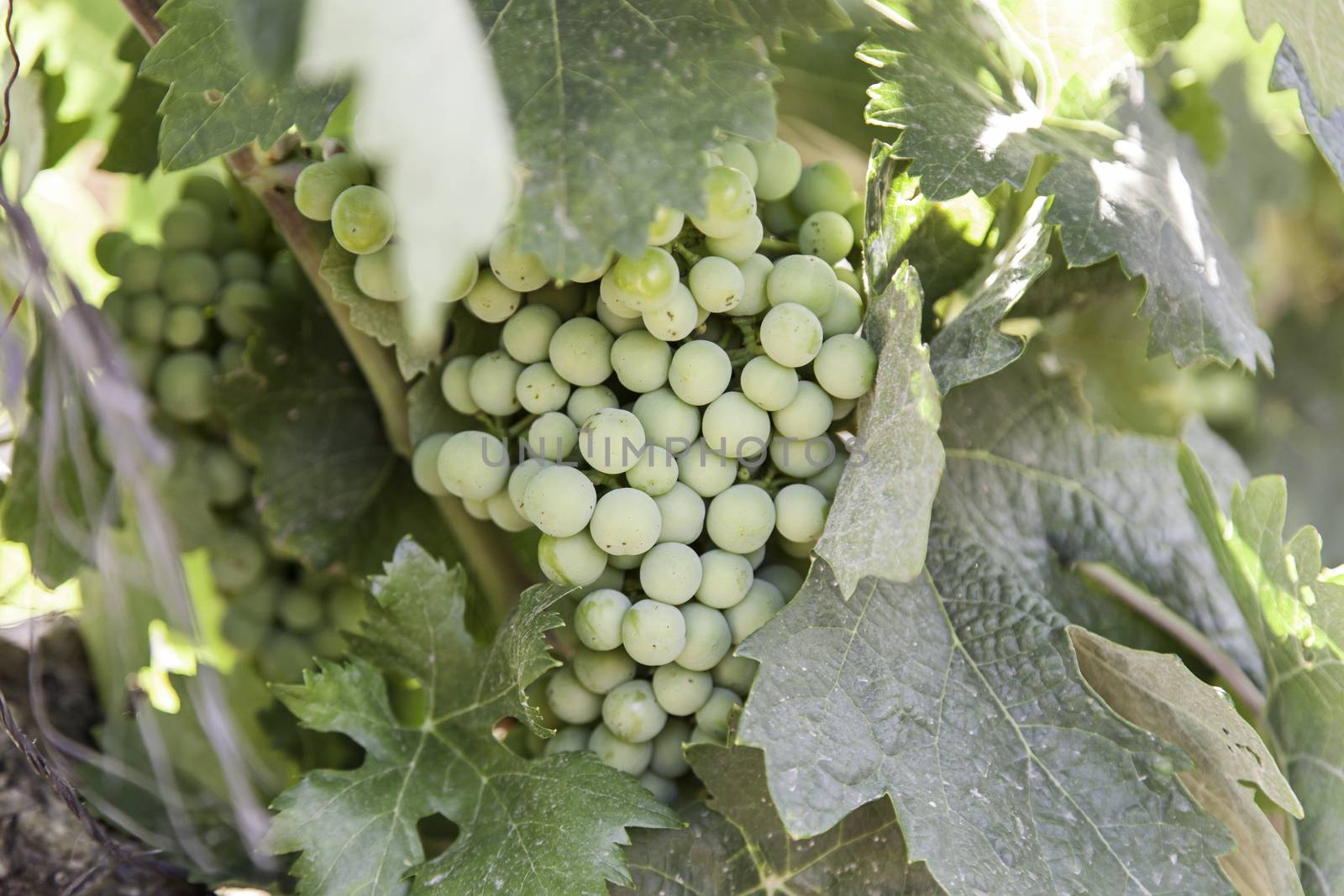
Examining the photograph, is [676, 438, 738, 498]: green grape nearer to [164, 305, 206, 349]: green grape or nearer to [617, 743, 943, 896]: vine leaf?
[617, 743, 943, 896]: vine leaf

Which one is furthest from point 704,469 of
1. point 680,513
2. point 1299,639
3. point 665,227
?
point 1299,639

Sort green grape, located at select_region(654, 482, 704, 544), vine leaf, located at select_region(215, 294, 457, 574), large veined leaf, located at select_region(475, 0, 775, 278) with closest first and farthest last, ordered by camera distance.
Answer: large veined leaf, located at select_region(475, 0, 775, 278)
green grape, located at select_region(654, 482, 704, 544)
vine leaf, located at select_region(215, 294, 457, 574)

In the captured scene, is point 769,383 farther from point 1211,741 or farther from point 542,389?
point 1211,741

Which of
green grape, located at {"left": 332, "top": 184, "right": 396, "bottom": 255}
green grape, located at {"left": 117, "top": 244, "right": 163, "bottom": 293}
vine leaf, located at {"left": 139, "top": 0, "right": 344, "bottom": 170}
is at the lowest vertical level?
green grape, located at {"left": 117, "top": 244, "right": 163, "bottom": 293}

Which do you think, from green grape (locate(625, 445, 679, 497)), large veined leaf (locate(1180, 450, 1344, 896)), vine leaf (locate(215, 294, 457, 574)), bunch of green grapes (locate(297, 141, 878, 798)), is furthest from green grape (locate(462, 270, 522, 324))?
large veined leaf (locate(1180, 450, 1344, 896))

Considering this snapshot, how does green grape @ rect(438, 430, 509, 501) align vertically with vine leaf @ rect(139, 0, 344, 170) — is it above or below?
below

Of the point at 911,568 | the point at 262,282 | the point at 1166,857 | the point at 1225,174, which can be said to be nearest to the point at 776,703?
the point at 911,568
